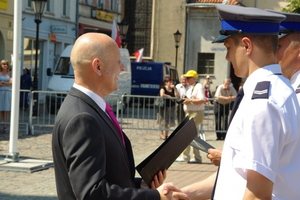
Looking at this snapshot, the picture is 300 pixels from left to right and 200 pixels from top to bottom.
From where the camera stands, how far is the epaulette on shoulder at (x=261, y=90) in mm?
2294

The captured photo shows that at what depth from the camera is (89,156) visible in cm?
255

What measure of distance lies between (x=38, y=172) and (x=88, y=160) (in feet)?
25.1

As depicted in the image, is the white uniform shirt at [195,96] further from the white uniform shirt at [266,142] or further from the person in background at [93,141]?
the white uniform shirt at [266,142]

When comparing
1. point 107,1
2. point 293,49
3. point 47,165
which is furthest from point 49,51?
point 293,49

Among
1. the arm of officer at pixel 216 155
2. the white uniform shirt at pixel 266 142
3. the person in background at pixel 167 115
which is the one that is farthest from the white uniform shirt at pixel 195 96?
the white uniform shirt at pixel 266 142

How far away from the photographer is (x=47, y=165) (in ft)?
34.7

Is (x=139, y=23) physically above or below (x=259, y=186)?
above

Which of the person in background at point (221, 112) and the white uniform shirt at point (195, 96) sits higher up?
the white uniform shirt at point (195, 96)

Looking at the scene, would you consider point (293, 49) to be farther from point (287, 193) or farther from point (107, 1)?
point (107, 1)

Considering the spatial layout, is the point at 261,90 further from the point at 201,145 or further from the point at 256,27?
the point at 201,145

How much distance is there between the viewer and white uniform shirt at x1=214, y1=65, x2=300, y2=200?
7.29 ft

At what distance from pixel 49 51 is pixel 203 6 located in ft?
50.3

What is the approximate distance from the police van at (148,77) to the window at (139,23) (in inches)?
548

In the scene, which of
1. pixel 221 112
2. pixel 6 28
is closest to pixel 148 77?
pixel 6 28
